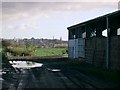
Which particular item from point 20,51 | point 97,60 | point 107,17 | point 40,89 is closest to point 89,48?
point 97,60

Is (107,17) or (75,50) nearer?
(107,17)

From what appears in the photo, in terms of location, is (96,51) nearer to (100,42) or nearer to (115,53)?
(100,42)

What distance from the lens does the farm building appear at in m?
24.5

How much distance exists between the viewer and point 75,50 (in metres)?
40.3

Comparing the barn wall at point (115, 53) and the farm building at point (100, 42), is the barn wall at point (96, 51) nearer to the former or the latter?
the farm building at point (100, 42)

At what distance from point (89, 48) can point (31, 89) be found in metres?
18.3

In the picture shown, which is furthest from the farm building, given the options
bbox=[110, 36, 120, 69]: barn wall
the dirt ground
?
the dirt ground

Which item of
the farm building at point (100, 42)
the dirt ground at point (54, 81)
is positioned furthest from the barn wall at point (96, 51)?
the dirt ground at point (54, 81)

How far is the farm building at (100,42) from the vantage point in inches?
963

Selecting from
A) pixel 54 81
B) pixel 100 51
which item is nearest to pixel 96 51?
pixel 100 51

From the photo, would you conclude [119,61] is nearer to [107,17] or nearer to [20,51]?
[107,17]

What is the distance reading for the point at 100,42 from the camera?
2861cm

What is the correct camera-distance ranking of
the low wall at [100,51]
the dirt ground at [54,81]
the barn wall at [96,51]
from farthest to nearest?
the barn wall at [96,51] → the low wall at [100,51] → the dirt ground at [54,81]

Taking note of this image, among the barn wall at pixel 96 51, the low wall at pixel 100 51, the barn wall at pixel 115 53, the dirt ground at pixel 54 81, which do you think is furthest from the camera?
the barn wall at pixel 96 51
